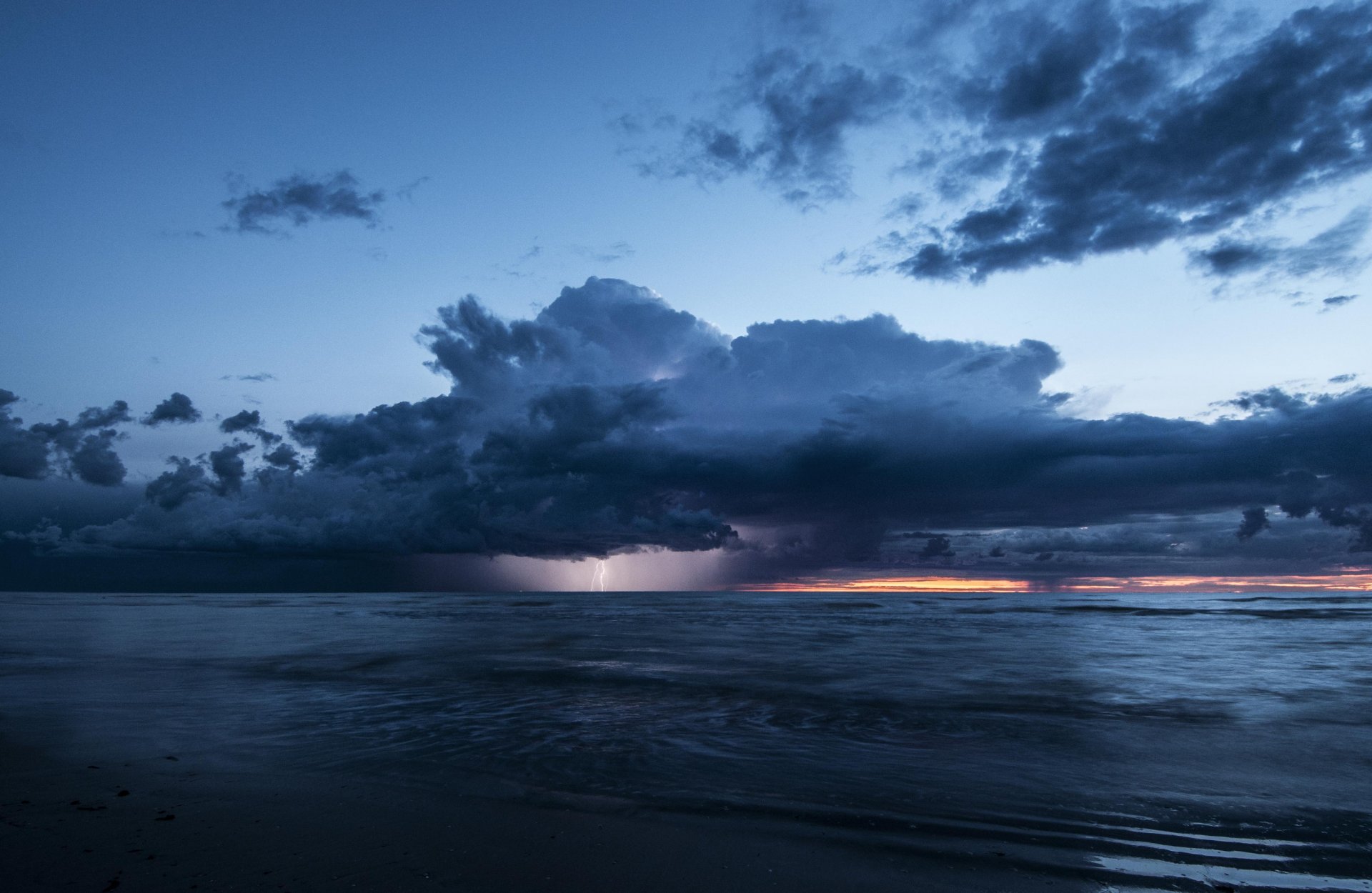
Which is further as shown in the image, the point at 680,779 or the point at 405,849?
the point at 680,779

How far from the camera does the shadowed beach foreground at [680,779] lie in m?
5.88

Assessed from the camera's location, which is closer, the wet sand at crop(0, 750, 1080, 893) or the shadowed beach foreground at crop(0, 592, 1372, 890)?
the wet sand at crop(0, 750, 1080, 893)

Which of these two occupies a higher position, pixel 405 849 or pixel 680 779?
pixel 405 849

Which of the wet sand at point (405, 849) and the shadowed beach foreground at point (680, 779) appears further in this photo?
the shadowed beach foreground at point (680, 779)

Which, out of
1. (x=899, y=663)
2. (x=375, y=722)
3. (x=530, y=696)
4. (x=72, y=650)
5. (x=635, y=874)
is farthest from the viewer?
(x=72, y=650)

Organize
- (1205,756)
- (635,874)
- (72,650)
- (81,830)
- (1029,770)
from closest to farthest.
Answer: (635,874) < (81,830) < (1029,770) < (1205,756) < (72,650)

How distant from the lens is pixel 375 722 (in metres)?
12.5

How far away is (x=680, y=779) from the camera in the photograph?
873 cm

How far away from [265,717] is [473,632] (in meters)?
28.0

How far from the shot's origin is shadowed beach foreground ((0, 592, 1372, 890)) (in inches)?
231

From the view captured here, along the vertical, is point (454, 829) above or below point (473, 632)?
above

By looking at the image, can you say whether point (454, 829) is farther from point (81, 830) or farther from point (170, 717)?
point (170, 717)

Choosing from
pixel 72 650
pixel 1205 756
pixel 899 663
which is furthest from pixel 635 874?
pixel 72 650

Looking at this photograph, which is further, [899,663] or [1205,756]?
[899,663]
